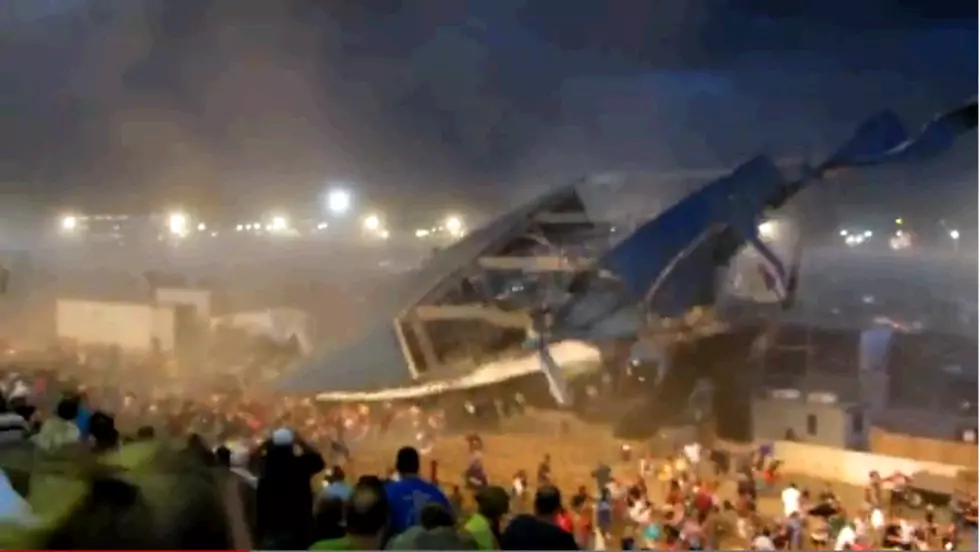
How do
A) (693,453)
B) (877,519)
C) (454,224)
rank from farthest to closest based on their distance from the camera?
(454,224)
(693,453)
(877,519)

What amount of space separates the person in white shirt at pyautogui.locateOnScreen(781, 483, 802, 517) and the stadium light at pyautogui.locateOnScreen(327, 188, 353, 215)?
1.59 m

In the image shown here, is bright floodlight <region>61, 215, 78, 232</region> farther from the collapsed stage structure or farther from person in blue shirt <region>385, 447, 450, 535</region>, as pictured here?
person in blue shirt <region>385, 447, 450, 535</region>

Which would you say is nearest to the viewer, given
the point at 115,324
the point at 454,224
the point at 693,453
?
the point at 693,453

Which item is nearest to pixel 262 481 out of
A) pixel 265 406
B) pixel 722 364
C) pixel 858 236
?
pixel 265 406

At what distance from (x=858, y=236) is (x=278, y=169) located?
1.79 meters

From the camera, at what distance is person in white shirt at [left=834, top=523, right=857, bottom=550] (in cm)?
330

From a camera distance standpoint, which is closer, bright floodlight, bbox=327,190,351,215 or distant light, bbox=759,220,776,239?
distant light, bbox=759,220,776,239

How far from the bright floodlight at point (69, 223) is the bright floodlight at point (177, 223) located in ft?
1.04

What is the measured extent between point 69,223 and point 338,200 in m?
0.89

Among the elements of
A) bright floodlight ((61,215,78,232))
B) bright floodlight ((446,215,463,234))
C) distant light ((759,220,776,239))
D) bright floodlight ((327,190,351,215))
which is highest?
bright floodlight ((327,190,351,215))

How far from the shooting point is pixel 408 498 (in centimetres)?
319

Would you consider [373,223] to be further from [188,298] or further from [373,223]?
[188,298]

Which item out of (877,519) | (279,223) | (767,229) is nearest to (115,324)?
(279,223)

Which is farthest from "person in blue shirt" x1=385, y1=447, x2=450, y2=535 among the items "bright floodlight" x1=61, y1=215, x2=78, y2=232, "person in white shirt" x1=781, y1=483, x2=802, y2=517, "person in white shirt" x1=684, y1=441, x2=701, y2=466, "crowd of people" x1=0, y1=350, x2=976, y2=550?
"bright floodlight" x1=61, y1=215, x2=78, y2=232
